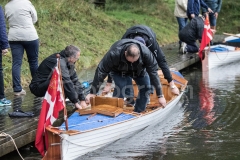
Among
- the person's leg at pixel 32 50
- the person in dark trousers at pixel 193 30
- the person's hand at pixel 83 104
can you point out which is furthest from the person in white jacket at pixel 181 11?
the person's hand at pixel 83 104

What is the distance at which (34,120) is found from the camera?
748 centimetres

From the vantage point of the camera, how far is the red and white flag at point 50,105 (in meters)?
6.33

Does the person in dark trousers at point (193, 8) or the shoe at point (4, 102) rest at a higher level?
the person in dark trousers at point (193, 8)

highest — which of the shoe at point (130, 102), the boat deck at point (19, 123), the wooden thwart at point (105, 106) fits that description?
the wooden thwart at point (105, 106)

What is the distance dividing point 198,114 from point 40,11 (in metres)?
6.55

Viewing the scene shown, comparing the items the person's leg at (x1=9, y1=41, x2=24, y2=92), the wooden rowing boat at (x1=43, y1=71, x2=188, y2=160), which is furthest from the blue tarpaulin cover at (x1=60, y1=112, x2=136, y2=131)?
the person's leg at (x1=9, y1=41, x2=24, y2=92)

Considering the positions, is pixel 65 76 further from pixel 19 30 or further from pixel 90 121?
pixel 19 30

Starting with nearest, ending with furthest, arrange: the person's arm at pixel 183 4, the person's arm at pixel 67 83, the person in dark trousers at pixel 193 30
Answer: the person's arm at pixel 67 83 → the person in dark trousers at pixel 193 30 → the person's arm at pixel 183 4

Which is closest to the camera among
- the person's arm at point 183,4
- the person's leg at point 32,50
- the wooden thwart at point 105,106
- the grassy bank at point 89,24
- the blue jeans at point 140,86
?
the wooden thwart at point 105,106

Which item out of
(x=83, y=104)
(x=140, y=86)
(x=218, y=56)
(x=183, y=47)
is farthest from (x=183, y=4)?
(x=83, y=104)

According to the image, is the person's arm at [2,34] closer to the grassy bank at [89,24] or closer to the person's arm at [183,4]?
the grassy bank at [89,24]

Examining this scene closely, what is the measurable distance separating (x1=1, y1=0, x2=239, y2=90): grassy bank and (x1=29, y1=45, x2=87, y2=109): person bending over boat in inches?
82.9

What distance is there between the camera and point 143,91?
326 inches

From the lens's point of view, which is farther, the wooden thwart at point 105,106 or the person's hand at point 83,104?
the person's hand at point 83,104
